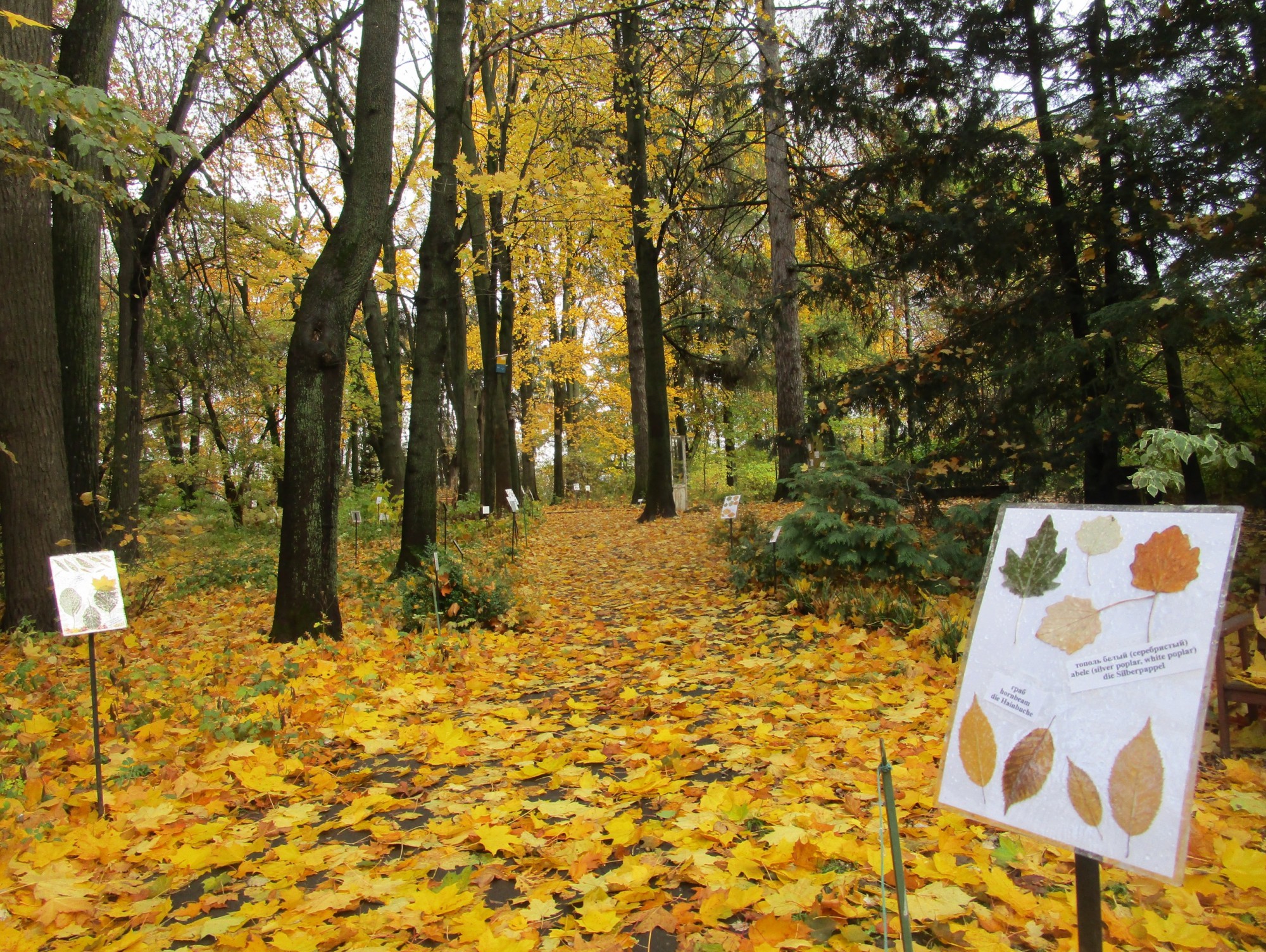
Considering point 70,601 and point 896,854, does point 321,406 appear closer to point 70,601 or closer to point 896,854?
point 70,601

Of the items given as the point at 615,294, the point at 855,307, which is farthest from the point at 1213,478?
the point at 615,294

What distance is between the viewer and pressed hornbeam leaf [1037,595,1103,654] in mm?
1675

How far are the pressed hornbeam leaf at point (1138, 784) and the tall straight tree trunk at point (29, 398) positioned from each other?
8016 mm

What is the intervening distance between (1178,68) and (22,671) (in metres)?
10.2

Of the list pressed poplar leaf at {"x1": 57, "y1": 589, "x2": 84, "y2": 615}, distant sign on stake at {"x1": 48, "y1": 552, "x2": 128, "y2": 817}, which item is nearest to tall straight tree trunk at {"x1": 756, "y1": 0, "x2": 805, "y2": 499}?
distant sign on stake at {"x1": 48, "y1": 552, "x2": 128, "y2": 817}

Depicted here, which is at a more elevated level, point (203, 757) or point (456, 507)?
point (456, 507)

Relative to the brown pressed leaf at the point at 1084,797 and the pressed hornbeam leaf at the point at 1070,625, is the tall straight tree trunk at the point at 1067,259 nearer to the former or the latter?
the pressed hornbeam leaf at the point at 1070,625

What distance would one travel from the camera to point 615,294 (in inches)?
→ 949

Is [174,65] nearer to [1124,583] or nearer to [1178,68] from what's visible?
[1178,68]

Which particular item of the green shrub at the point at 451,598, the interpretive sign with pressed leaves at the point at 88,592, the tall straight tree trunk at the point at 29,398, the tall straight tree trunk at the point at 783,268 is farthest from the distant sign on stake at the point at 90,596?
the tall straight tree trunk at the point at 783,268

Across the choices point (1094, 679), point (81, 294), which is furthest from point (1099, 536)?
point (81, 294)

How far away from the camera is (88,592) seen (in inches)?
141

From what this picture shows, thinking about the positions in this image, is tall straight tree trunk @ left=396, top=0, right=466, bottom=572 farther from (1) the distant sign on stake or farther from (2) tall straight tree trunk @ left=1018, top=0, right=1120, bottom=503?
(2) tall straight tree trunk @ left=1018, top=0, right=1120, bottom=503

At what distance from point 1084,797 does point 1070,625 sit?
361 millimetres
